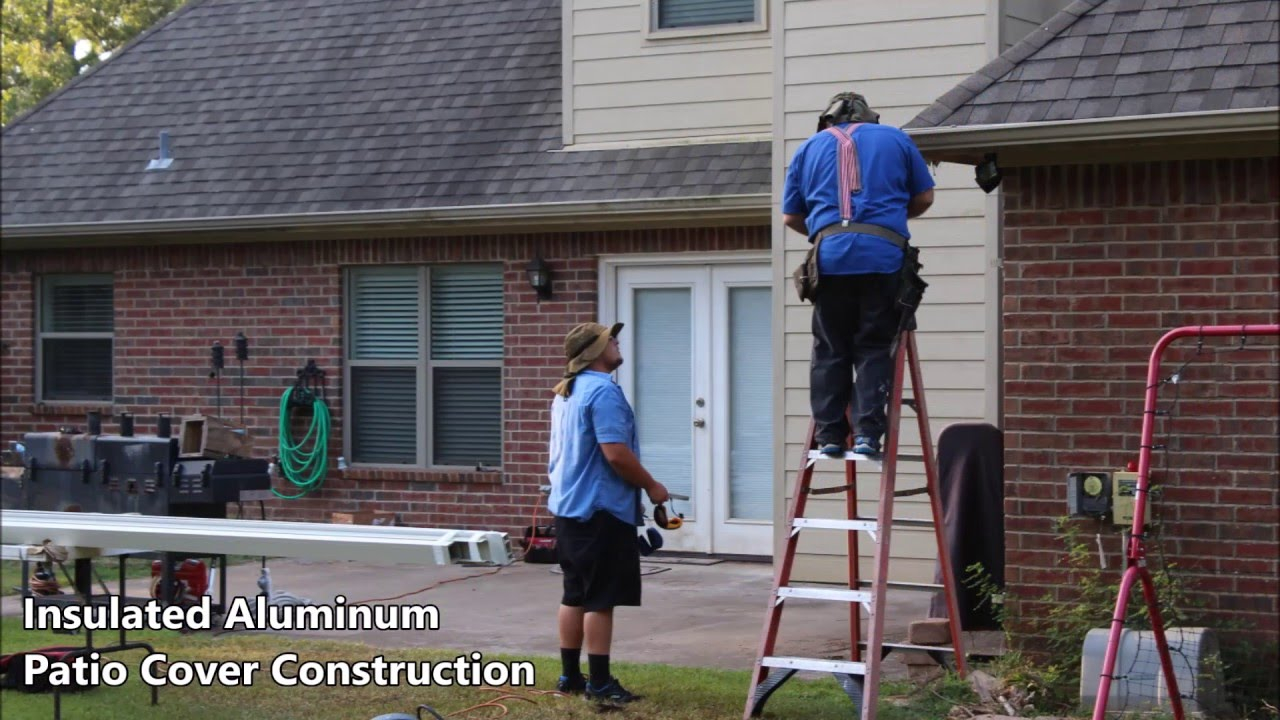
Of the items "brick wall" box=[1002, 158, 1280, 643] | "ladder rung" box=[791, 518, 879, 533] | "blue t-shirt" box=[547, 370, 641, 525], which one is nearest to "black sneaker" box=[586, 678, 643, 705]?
"blue t-shirt" box=[547, 370, 641, 525]

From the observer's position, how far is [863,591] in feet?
22.2

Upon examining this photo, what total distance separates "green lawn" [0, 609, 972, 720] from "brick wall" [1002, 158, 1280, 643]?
1.02 metres

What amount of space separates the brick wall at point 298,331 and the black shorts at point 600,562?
4.91 metres

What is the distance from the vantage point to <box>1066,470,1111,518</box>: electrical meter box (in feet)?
24.8

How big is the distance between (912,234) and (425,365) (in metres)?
4.43

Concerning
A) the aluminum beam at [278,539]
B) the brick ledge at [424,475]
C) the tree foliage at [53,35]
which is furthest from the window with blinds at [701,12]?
the tree foliage at [53,35]

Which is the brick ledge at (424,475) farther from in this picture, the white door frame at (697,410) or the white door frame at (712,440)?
the white door frame at (712,440)

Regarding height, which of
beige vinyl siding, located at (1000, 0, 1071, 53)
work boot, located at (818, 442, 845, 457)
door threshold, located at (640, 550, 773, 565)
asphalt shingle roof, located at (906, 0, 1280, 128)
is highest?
beige vinyl siding, located at (1000, 0, 1071, 53)

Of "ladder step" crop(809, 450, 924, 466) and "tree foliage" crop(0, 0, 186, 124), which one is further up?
"tree foliage" crop(0, 0, 186, 124)

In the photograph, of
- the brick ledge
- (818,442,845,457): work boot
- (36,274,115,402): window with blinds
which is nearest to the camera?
(818,442,845,457): work boot

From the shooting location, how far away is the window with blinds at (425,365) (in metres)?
13.1

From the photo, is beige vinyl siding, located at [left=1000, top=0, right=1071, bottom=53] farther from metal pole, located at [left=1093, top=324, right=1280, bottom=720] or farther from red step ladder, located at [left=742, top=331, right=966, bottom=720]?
metal pole, located at [left=1093, top=324, right=1280, bottom=720]

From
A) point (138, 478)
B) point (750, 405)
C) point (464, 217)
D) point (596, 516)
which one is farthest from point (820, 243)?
point (464, 217)

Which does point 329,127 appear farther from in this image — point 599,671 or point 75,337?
point 599,671
